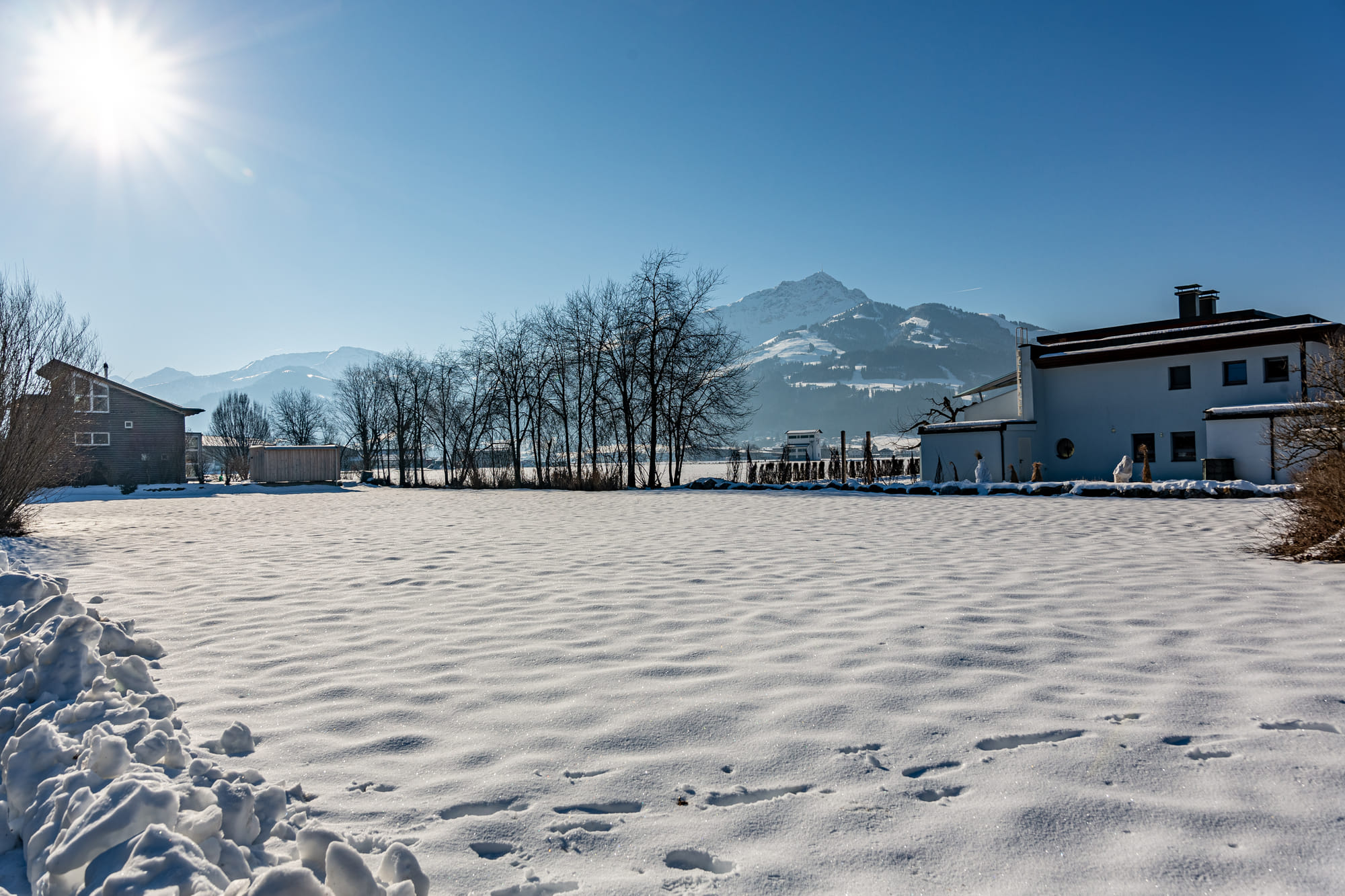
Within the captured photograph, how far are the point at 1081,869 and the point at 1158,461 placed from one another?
2786cm

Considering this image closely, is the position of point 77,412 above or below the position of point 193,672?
above

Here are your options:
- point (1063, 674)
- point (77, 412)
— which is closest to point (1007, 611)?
point (1063, 674)

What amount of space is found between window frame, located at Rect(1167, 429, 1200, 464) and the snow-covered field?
21.1m

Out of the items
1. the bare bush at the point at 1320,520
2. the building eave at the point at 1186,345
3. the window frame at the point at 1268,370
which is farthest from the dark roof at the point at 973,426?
the bare bush at the point at 1320,520

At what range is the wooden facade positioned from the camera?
3347 centimetres

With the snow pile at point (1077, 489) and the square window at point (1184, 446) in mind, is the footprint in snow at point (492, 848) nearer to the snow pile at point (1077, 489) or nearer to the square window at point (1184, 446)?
the snow pile at point (1077, 489)

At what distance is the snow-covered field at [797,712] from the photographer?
1.93 meters

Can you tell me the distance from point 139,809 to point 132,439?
4273cm

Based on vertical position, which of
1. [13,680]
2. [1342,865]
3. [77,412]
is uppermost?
[77,412]

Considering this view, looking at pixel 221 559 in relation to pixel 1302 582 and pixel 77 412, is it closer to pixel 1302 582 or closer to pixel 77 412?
pixel 77 412

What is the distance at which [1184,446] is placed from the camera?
24.0 metres

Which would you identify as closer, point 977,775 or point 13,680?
point 977,775

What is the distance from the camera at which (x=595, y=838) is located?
2.03 meters

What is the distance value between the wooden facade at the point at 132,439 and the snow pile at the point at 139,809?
37.8m
